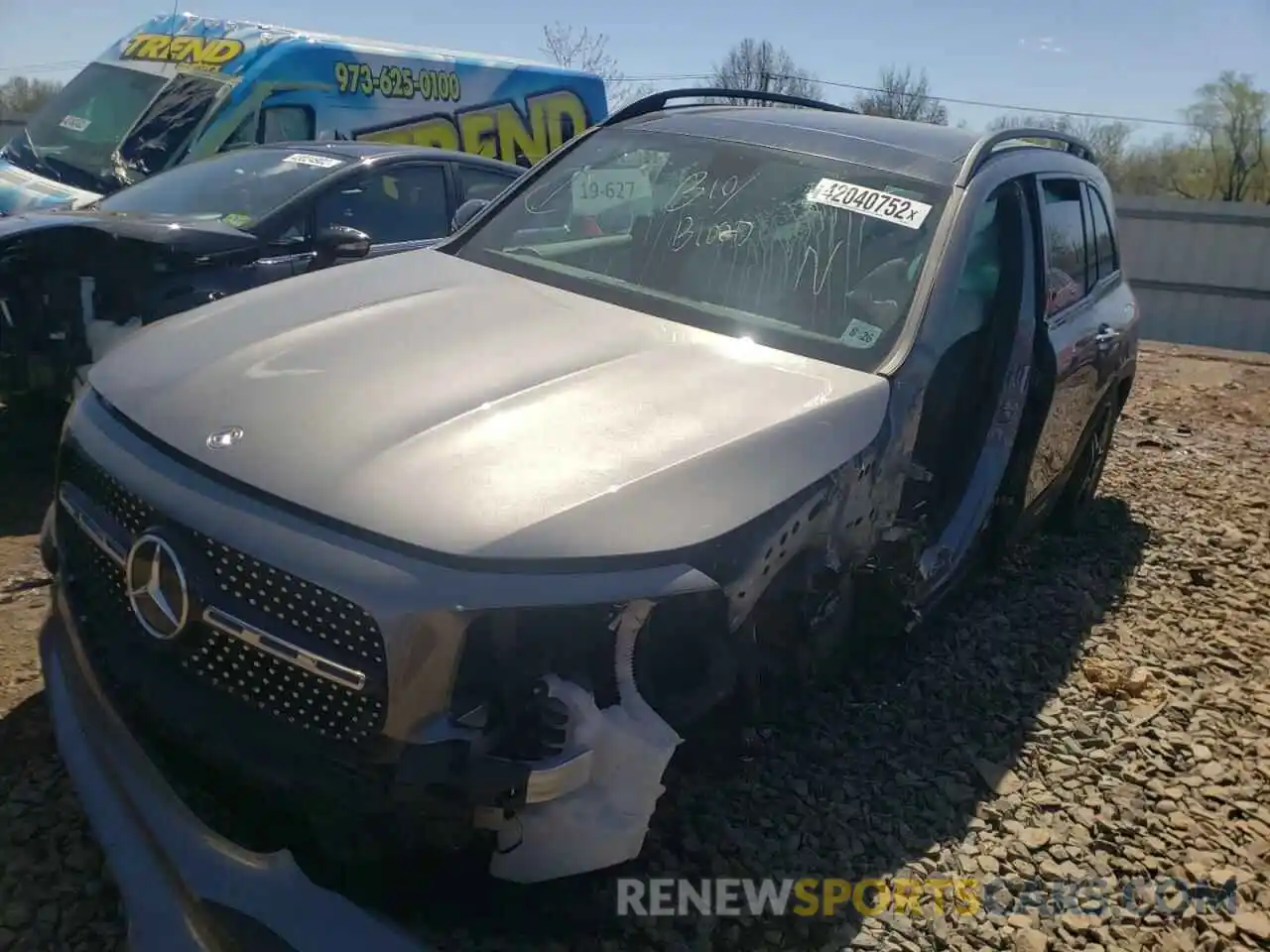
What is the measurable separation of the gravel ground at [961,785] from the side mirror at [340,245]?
64.2 inches

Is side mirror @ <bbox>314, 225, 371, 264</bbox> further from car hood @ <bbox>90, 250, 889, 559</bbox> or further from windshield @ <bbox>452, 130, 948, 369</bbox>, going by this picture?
car hood @ <bbox>90, 250, 889, 559</bbox>

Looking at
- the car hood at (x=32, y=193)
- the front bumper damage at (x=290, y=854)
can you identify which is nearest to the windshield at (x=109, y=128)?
the car hood at (x=32, y=193)

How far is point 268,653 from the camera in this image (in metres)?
1.93

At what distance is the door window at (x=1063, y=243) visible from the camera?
3.96 m

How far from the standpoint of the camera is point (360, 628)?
1.87m

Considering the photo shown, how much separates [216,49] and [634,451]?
8444mm

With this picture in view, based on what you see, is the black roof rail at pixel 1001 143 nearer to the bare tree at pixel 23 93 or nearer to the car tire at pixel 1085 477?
the car tire at pixel 1085 477

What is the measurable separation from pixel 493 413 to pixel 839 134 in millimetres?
1938

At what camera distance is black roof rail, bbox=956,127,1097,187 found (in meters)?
3.43

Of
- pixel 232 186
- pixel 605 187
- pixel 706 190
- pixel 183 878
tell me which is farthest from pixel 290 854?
pixel 232 186

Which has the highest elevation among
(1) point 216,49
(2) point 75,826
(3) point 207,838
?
(1) point 216,49

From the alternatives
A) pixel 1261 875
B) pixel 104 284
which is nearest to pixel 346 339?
pixel 104 284

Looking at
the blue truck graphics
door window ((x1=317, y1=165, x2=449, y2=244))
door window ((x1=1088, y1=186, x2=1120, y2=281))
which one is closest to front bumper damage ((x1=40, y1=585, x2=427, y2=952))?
door window ((x1=317, y1=165, x2=449, y2=244))

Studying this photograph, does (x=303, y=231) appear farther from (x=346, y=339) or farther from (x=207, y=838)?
(x=207, y=838)
